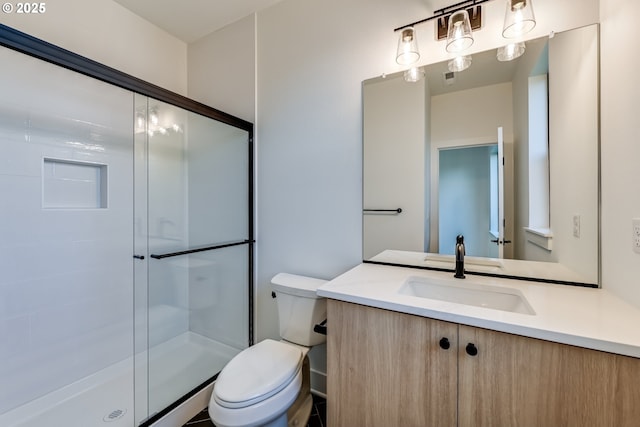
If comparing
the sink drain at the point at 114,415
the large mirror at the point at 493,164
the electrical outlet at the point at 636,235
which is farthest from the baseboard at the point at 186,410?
the electrical outlet at the point at 636,235

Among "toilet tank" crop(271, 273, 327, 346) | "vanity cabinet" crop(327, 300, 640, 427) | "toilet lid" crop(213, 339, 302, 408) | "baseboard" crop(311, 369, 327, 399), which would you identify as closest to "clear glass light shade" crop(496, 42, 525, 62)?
"vanity cabinet" crop(327, 300, 640, 427)

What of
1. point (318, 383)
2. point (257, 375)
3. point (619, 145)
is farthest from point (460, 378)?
point (318, 383)

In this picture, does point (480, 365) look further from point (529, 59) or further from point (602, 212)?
point (529, 59)

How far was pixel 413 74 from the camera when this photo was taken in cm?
149

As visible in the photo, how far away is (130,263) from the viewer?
203 cm

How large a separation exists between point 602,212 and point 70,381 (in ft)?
9.66

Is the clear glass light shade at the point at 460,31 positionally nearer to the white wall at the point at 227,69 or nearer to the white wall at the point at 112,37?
the white wall at the point at 227,69

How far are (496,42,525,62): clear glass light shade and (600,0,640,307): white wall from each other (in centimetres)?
27

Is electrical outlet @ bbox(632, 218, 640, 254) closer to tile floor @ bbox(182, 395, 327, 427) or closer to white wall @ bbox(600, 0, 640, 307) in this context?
white wall @ bbox(600, 0, 640, 307)

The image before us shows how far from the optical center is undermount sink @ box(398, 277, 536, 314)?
3.76 feet

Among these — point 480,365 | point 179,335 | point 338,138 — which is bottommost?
point 179,335

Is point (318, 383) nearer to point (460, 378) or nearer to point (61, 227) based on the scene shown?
point (460, 378)

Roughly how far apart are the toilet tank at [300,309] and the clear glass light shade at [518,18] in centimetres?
157

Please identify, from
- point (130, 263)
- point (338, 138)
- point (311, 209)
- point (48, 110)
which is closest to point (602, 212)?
point (338, 138)
